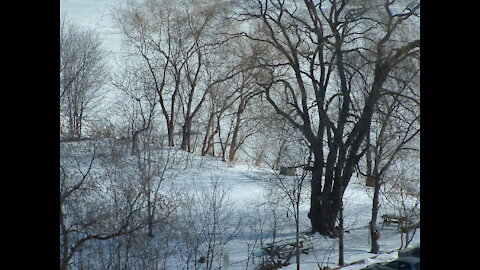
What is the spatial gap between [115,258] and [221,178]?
634mm

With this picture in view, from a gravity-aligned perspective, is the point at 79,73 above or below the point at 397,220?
above

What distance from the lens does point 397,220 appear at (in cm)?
180

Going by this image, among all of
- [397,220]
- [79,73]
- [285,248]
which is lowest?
[285,248]

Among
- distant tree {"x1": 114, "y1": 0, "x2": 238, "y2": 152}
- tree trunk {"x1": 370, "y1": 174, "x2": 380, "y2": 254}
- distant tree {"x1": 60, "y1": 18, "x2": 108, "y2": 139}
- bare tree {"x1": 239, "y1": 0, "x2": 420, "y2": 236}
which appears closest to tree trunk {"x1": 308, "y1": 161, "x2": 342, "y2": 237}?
bare tree {"x1": 239, "y1": 0, "x2": 420, "y2": 236}

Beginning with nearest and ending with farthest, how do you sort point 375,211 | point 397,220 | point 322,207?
point 397,220
point 375,211
point 322,207

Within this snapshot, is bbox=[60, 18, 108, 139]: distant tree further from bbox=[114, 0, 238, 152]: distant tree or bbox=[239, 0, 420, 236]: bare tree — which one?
bbox=[239, 0, 420, 236]: bare tree

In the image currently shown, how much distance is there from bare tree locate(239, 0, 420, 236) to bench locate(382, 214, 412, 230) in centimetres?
23

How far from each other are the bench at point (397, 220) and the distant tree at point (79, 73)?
1485 millimetres

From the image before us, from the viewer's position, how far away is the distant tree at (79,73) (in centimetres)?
181

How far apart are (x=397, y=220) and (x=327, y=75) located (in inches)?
30.0

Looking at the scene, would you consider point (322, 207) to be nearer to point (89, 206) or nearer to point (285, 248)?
point (285, 248)

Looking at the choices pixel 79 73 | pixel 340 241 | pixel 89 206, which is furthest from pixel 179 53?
pixel 340 241

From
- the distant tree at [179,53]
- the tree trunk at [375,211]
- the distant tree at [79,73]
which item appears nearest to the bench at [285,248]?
the tree trunk at [375,211]

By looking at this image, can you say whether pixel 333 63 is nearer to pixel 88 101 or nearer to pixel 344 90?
pixel 344 90
